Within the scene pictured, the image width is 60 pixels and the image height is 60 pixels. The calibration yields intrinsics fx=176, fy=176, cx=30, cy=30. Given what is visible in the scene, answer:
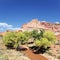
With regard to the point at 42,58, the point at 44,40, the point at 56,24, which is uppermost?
the point at 56,24

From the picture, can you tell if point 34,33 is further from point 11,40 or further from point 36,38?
point 11,40

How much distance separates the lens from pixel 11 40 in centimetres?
6469

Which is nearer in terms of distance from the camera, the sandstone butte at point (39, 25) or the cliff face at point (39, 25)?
the cliff face at point (39, 25)

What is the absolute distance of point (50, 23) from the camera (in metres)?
152

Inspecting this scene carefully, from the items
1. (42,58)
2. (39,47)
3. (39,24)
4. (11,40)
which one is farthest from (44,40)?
(39,24)

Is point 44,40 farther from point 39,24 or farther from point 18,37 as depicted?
point 39,24

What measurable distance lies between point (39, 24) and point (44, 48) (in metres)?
91.5

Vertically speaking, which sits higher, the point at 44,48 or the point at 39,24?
the point at 39,24

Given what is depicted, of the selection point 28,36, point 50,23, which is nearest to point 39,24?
point 50,23

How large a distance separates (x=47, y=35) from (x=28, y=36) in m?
8.06

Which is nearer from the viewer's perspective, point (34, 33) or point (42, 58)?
point (42, 58)

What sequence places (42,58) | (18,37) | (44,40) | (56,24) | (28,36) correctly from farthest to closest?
(56,24) → (28,36) → (18,37) → (44,40) → (42,58)

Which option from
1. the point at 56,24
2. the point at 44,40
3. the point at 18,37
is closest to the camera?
the point at 44,40

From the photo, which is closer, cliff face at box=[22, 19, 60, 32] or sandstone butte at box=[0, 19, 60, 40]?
cliff face at box=[22, 19, 60, 32]
